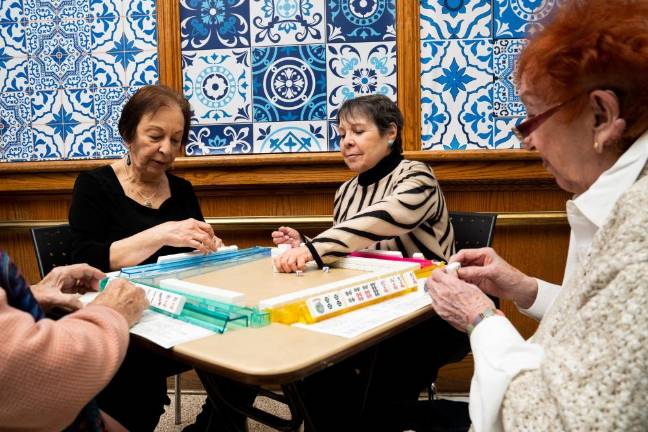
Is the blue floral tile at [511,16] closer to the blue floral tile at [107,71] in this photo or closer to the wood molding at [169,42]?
the wood molding at [169,42]

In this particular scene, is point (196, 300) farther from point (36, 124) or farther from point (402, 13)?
point (36, 124)

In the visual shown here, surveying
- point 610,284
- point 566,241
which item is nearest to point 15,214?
point 566,241

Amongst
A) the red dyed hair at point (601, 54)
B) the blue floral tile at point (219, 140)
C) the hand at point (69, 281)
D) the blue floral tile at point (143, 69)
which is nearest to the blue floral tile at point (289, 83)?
the blue floral tile at point (219, 140)

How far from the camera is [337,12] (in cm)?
329

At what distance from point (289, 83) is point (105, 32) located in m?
1.21

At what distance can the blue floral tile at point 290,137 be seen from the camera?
3.37 metres

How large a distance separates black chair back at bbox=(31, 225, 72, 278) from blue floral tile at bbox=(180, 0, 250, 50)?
60.7 inches

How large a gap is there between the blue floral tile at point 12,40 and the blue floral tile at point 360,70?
1.98m

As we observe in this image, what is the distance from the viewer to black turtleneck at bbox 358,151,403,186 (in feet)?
8.26

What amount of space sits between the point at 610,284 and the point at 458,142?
2.57 metres

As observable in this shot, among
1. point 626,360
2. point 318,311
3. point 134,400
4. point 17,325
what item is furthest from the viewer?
point 134,400

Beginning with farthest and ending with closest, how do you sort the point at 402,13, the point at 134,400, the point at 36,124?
the point at 36,124 → the point at 402,13 → the point at 134,400

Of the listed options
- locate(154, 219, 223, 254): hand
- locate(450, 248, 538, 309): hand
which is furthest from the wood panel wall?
locate(450, 248, 538, 309): hand

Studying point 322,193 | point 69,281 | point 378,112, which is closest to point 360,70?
point 322,193
